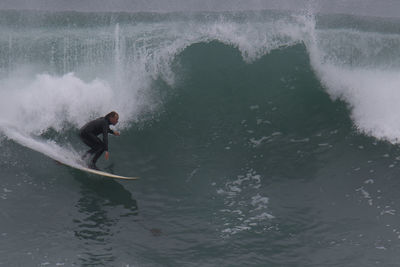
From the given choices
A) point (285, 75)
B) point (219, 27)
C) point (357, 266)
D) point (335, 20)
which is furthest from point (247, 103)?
point (357, 266)

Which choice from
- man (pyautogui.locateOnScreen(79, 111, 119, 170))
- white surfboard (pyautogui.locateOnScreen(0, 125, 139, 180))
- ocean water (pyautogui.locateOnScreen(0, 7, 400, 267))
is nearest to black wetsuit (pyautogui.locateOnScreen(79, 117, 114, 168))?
man (pyautogui.locateOnScreen(79, 111, 119, 170))

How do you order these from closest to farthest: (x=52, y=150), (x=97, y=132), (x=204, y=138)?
(x=97, y=132) → (x=52, y=150) → (x=204, y=138)

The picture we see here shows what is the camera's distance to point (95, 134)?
10.5m

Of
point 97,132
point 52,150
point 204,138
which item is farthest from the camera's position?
point 204,138

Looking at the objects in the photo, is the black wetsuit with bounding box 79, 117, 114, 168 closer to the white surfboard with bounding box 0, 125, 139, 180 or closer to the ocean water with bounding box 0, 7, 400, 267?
the white surfboard with bounding box 0, 125, 139, 180

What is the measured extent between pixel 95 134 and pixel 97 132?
0.07 metres

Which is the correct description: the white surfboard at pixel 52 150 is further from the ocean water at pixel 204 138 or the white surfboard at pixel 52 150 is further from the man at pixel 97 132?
the man at pixel 97 132

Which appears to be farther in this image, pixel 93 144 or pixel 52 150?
pixel 52 150

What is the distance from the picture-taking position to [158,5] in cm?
1421

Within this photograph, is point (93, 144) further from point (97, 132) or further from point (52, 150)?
point (52, 150)

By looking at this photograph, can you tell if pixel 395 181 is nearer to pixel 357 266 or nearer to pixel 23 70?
pixel 357 266

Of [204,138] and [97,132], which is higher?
[204,138]

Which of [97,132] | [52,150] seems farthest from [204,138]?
[52,150]

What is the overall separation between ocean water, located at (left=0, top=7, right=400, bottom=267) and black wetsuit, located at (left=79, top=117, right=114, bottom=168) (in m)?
0.51
